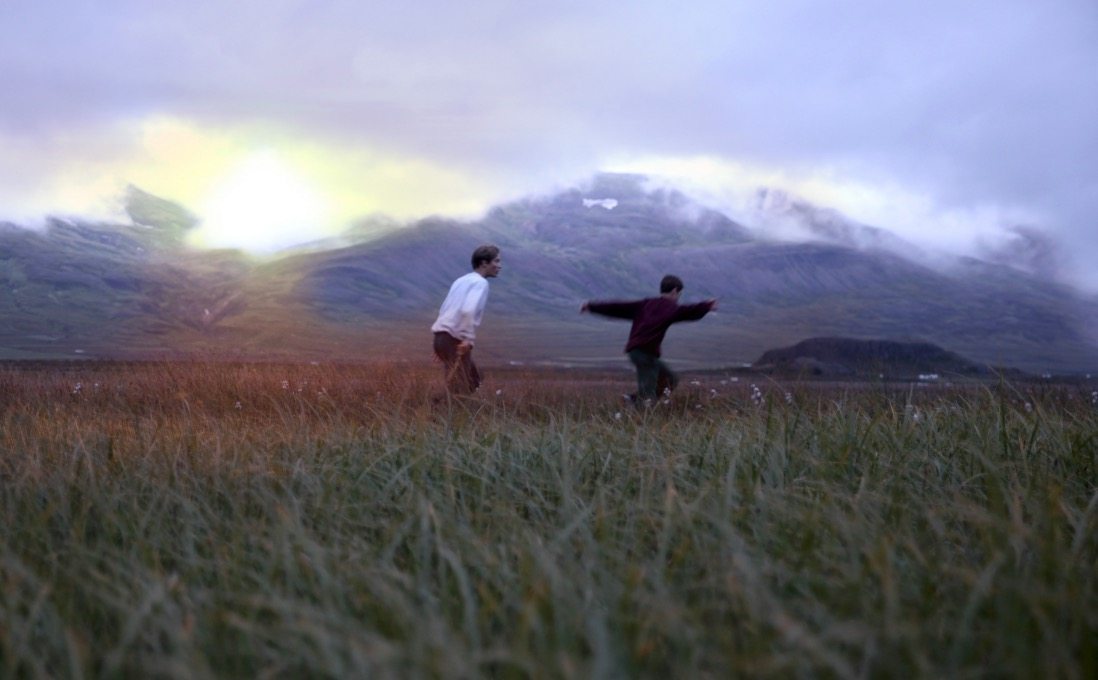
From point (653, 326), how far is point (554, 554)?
7.66 m

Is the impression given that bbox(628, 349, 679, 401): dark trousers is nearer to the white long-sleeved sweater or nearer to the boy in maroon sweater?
the boy in maroon sweater

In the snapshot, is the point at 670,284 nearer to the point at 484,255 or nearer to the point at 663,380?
the point at 663,380

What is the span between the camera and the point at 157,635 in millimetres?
3346

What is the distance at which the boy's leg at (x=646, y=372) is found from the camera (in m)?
11.5

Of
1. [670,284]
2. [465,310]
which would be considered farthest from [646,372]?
[465,310]

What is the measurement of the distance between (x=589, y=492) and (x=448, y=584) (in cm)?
172

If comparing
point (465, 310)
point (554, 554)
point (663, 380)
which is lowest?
point (554, 554)

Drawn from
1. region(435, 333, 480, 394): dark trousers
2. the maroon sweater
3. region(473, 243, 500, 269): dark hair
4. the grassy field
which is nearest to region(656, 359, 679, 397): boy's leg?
the maroon sweater

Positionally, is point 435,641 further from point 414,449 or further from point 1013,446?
point 1013,446

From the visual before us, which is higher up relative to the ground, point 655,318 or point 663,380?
point 655,318

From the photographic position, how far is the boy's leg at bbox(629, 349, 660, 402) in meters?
11.5

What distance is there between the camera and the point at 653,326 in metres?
11.4

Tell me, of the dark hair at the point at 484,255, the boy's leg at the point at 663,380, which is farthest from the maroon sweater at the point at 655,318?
the dark hair at the point at 484,255

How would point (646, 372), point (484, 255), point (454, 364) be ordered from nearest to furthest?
1. point (454, 364)
2. point (484, 255)
3. point (646, 372)
